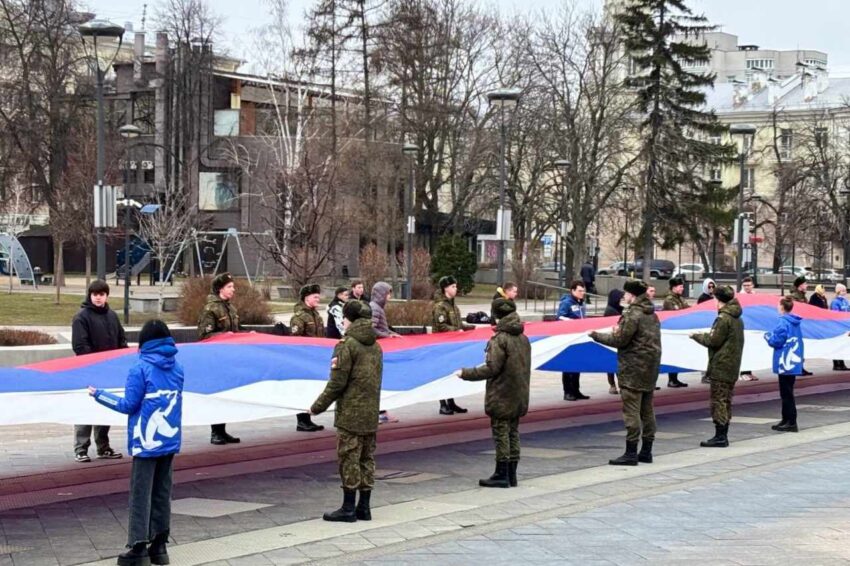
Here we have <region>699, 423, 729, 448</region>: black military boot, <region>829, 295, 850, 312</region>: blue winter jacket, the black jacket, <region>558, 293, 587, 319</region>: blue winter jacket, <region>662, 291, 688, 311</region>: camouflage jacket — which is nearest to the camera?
the black jacket

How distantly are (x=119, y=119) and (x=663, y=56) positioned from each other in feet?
101

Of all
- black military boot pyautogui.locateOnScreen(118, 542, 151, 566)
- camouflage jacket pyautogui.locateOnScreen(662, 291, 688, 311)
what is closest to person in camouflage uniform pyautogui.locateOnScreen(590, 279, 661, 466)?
black military boot pyautogui.locateOnScreen(118, 542, 151, 566)

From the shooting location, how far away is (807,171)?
75.8m

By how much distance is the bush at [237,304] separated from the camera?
28562 mm

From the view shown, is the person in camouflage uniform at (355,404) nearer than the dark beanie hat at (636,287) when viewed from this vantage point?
Yes

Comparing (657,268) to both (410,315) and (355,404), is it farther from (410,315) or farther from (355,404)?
(355,404)

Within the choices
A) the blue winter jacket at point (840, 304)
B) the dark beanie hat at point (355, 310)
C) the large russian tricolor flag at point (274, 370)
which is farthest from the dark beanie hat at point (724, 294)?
the blue winter jacket at point (840, 304)

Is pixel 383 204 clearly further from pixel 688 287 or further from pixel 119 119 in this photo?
pixel 119 119

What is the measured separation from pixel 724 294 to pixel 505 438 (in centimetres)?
420

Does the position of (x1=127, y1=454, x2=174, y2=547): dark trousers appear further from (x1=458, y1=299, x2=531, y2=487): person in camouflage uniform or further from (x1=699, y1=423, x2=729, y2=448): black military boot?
(x1=699, y1=423, x2=729, y2=448): black military boot

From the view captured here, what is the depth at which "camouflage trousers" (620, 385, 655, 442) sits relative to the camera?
13.5 metres

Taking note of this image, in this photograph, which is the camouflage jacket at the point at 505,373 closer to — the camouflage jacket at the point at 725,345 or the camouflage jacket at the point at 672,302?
the camouflage jacket at the point at 725,345

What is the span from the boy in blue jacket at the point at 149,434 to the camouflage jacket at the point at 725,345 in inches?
305

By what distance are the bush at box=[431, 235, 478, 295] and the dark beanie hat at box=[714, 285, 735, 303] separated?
122ft
